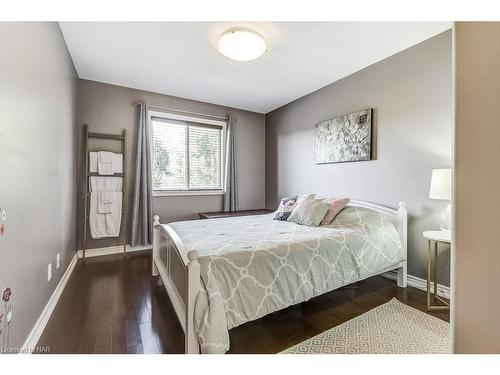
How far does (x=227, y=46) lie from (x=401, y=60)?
193 cm

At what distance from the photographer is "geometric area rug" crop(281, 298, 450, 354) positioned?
1.50m

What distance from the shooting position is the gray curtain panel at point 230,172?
4.29 meters

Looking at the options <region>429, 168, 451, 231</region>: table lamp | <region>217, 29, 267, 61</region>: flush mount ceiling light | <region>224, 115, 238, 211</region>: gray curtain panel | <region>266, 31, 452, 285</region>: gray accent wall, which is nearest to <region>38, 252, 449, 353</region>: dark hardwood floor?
<region>266, 31, 452, 285</region>: gray accent wall

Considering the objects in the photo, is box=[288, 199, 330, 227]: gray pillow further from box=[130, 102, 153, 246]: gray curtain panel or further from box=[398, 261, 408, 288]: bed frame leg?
box=[130, 102, 153, 246]: gray curtain panel

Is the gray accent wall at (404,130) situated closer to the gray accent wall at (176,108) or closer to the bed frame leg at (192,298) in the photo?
the gray accent wall at (176,108)

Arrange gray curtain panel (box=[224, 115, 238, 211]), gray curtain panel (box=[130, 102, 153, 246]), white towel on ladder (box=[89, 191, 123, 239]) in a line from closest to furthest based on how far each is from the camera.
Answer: white towel on ladder (box=[89, 191, 123, 239]) < gray curtain panel (box=[130, 102, 153, 246]) < gray curtain panel (box=[224, 115, 238, 211])

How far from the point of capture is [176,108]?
3867mm

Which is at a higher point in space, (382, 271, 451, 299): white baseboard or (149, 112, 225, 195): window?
(149, 112, 225, 195): window

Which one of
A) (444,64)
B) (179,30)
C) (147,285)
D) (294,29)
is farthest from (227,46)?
(147,285)

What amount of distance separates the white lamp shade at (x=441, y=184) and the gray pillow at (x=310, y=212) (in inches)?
39.9

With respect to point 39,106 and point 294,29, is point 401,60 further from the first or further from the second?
point 39,106

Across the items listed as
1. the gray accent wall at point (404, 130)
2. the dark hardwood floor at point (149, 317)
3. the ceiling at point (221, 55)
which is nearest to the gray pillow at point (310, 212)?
the gray accent wall at point (404, 130)

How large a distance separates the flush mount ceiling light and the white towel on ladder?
253cm

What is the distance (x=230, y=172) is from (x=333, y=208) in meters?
2.17
